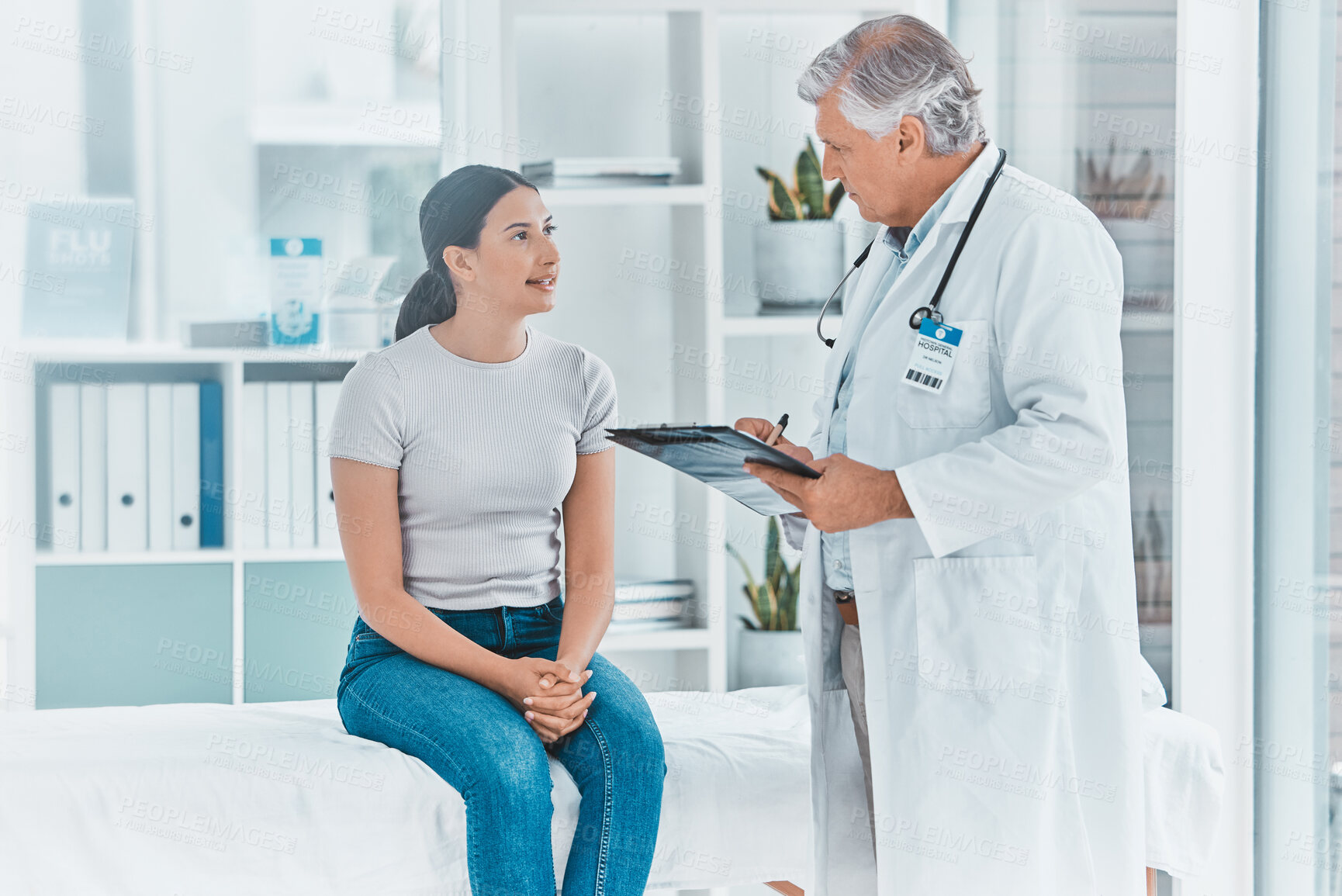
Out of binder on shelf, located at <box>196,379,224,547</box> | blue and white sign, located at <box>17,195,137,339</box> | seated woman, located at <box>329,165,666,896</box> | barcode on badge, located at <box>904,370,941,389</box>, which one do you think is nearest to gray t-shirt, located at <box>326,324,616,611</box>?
seated woman, located at <box>329,165,666,896</box>

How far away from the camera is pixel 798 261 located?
8.66 feet

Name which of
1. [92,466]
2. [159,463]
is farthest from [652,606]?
[92,466]

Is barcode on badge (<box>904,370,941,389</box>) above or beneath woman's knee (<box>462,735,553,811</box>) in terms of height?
above

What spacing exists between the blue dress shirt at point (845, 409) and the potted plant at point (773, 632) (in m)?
1.06

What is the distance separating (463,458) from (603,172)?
3.31ft

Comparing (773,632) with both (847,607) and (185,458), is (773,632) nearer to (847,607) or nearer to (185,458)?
(847,607)

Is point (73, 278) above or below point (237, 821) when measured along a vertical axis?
above

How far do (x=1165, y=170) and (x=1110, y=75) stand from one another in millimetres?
276

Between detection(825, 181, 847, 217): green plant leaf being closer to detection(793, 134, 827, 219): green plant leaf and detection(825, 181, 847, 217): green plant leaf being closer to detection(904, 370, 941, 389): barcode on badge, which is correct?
detection(793, 134, 827, 219): green plant leaf

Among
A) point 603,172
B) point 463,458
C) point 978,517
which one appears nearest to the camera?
point 978,517

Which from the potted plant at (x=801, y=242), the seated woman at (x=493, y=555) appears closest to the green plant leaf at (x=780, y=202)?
the potted plant at (x=801, y=242)

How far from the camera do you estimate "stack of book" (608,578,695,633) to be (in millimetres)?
2605

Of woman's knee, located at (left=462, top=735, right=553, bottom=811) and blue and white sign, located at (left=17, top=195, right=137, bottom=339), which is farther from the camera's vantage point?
blue and white sign, located at (left=17, top=195, right=137, bottom=339)

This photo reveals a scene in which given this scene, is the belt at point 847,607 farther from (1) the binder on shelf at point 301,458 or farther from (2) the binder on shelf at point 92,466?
(2) the binder on shelf at point 92,466
